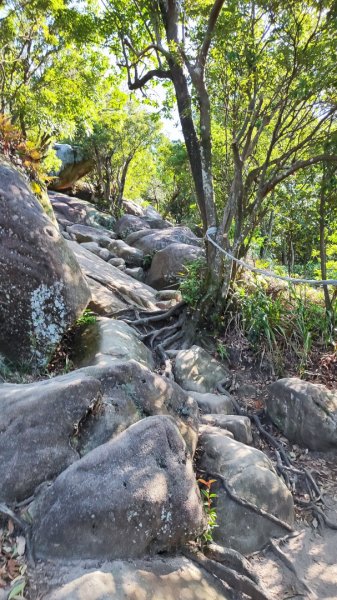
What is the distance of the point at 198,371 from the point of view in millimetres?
5527

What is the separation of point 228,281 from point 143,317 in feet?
5.08

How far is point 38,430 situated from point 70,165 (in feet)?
62.4

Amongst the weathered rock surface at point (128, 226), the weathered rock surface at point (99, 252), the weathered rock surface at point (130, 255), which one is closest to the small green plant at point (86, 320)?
the weathered rock surface at point (99, 252)

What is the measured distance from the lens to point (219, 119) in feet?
28.6

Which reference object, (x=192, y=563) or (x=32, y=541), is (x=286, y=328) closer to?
(x=192, y=563)

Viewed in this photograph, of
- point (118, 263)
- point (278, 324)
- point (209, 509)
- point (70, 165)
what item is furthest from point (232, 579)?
point (70, 165)

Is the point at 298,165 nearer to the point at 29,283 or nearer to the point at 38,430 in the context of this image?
the point at 29,283

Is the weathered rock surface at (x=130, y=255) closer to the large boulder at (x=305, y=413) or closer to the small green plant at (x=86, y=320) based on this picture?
the small green plant at (x=86, y=320)

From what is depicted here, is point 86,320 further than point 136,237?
No

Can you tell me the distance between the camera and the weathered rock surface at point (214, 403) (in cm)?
484

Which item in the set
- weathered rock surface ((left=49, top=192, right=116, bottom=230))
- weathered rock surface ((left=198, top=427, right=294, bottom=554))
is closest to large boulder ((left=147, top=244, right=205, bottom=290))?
weathered rock surface ((left=198, top=427, right=294, bottom=554))

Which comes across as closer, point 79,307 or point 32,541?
point 32,541

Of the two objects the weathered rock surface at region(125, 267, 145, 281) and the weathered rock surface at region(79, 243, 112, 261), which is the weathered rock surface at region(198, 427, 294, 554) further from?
the weathered rock surface at region(79, 243, 112, 261)

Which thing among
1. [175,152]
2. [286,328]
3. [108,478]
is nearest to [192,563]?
[108,478]
